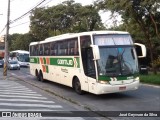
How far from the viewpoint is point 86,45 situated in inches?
630

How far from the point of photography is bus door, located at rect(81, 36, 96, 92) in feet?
49.9

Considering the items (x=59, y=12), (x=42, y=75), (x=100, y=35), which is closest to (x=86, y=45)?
(x=100, y=35)

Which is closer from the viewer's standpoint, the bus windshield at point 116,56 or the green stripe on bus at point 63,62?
the bus windshield at point 116,56

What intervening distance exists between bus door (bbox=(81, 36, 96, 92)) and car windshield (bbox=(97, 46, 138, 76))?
23.3 inches

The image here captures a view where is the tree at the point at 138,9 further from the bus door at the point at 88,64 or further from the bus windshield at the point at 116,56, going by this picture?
the bus door at the point at 88,64

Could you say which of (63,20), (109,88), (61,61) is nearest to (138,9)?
(61,61)

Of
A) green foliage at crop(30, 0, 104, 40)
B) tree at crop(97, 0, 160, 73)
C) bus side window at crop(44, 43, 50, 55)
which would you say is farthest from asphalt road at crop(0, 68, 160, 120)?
green foliage at crop(30, 0, 104, 40)

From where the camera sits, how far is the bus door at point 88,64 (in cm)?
1521

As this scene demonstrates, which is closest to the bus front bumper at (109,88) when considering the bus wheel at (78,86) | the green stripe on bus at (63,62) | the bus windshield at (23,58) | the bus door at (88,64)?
the bus door at (88,64)

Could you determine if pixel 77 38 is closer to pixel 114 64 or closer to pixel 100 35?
pixel 100 35

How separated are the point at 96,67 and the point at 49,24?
52248 millimetres

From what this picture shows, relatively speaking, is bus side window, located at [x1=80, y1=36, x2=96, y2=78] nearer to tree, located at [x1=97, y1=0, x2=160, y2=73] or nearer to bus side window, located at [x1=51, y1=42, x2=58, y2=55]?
bus side window, located at [x1=51, y1=42, x2=58, y2=55]

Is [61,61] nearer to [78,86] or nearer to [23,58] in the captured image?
[78,86]

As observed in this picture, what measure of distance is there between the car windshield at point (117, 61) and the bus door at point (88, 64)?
0.59 metres
